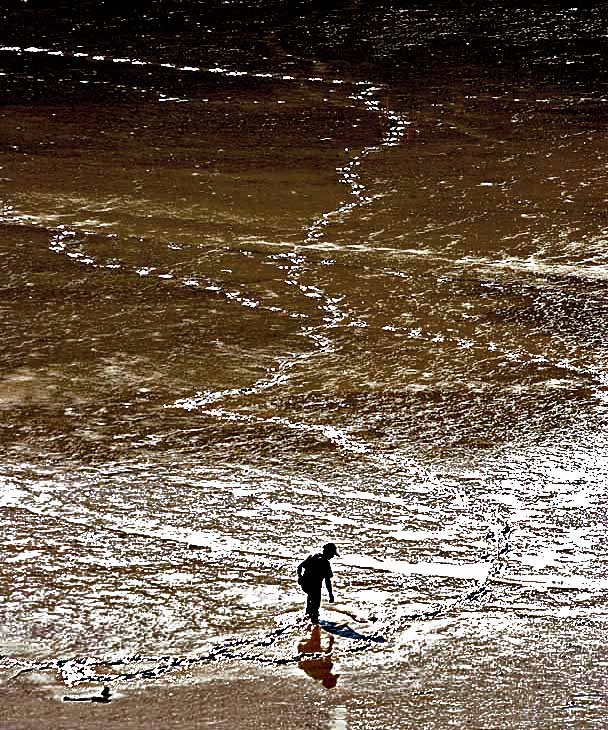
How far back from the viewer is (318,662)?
30.6ft

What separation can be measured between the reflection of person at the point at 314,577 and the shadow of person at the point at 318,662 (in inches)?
5.9

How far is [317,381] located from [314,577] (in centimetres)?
622

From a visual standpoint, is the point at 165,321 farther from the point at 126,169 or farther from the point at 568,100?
the point at 568,100

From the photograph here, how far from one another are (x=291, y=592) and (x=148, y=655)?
1.42m

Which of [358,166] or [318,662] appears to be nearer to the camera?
[318,662]

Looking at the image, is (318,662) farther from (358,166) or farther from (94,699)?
(358,166)

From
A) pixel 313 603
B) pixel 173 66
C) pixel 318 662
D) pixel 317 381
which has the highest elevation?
pixel 173 66

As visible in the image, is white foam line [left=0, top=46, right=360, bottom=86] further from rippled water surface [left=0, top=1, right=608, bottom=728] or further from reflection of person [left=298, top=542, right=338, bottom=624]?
reflection of person [left=298, top=542, right=338, bottom=624]

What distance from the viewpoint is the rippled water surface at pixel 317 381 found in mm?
A: 9883

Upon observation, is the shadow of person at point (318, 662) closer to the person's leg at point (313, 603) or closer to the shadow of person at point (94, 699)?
the person's leg at point (313, 603)

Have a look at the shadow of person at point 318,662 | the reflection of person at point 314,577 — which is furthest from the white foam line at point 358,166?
the shadow of person at point 318,662

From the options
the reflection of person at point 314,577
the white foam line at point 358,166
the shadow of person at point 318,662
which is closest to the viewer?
the shadow of person at point 318,662

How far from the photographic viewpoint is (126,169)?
25.0 m

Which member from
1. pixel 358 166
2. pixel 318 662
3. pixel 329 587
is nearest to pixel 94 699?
pixel 318 662
